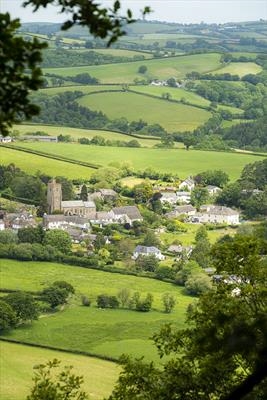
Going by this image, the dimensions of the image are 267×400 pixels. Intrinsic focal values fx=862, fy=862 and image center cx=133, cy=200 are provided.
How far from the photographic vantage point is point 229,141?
10975 centimetres

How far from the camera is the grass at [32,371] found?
30734 mm

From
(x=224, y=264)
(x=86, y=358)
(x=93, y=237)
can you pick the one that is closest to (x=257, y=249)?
(x=224, y=264)

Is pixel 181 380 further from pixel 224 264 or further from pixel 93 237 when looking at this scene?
pixel 93 237

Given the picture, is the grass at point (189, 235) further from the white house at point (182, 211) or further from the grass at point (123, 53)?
the grass at point (123, 53)

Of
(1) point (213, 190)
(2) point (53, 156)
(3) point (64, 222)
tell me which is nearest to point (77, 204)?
(3) point (64, 222)

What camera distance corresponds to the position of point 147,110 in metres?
125

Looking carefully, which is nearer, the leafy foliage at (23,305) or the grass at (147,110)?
the leafy foliage at (23,305)

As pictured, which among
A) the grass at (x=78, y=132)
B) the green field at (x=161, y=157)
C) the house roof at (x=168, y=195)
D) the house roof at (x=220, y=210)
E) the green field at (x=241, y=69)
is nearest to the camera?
→ the house roof at (x=220, y=210)

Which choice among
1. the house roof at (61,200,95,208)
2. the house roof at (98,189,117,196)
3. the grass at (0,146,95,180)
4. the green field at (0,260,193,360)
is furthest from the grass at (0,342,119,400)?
the grass at (0,146,95,180)

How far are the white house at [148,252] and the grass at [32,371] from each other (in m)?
19.4

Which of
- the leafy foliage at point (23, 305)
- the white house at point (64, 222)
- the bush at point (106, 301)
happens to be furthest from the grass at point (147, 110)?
the leafy foliage at point (23, 305)

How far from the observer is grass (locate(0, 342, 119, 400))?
30734mm

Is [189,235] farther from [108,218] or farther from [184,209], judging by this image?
[184,209]

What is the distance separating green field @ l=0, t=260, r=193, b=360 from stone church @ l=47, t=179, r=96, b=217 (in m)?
18.1
